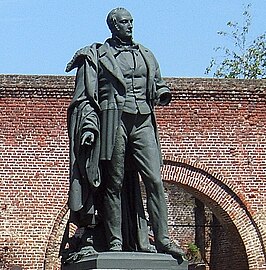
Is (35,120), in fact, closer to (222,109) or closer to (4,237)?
(4,237)

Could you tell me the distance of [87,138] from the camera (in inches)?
226

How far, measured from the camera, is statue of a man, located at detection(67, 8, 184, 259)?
19.0ft

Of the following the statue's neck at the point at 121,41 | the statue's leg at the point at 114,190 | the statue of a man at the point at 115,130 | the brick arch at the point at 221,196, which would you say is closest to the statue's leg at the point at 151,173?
the statue of a man at the point at 115,130

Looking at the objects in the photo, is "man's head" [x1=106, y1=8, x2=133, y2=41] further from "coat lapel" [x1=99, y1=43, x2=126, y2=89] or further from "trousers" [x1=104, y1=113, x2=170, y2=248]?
"trousers" [x1=104, y1=113, x2=170, y2=248]

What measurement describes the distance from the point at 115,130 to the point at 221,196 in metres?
8.84

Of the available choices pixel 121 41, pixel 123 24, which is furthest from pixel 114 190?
pixel 123 24

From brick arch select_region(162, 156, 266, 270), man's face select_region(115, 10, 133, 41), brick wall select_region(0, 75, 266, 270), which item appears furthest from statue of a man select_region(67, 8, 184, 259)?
brick arch select_region(162, 156, 266, 270)

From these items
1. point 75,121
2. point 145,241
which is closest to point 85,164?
point 75,121

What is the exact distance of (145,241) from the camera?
590 cm

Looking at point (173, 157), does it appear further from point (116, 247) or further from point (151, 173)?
point (116, 247)

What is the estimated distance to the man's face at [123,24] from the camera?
6094 mm

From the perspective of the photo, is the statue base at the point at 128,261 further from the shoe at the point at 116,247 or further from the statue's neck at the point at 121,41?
the statue's neck at the point at 121,41

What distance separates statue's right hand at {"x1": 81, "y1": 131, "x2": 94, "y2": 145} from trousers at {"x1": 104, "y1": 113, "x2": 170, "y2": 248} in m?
0.21

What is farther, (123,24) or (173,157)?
(173,157)
